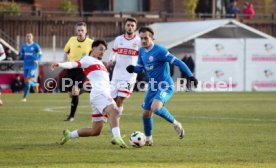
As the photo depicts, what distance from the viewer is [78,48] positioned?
73.8 ft

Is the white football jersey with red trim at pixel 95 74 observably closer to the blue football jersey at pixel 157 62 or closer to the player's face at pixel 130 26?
the blue football jersey at pixel 157 62

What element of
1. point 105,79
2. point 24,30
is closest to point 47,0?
point 24,30

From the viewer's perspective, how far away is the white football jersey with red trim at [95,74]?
1497cm

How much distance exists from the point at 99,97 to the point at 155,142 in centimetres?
176

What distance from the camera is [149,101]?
16078 mm

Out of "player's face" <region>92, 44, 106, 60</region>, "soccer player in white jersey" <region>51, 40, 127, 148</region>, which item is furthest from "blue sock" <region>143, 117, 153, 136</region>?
"player's face" <region>92, 44, 106, 60</region>

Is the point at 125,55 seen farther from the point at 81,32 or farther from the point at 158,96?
the point at 158,96

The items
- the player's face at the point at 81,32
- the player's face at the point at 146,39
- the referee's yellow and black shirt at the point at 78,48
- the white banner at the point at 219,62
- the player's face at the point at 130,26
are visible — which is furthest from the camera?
the white banner at the point at 219,62

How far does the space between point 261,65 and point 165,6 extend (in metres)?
13.5

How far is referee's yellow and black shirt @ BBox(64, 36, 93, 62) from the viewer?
881 inches

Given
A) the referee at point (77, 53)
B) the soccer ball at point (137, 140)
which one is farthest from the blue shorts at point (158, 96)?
the referee at point (77, 53)

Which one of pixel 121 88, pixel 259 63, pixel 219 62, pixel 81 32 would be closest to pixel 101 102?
pixel 121 88

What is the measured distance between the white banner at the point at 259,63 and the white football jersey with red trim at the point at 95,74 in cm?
2844

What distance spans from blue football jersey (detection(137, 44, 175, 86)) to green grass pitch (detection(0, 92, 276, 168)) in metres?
1.20
